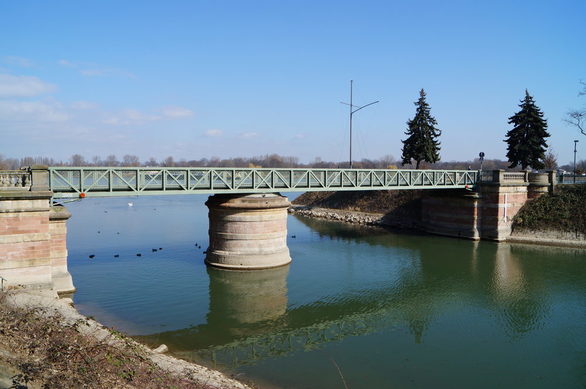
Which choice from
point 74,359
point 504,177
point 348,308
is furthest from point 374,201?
point 74,359

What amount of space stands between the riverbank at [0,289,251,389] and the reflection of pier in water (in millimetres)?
2419

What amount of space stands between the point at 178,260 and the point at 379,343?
Result: 15.5 meters

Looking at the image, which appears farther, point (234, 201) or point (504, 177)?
point (504, 177)

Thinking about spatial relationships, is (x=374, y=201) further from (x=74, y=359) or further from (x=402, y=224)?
(x=74, y=359)

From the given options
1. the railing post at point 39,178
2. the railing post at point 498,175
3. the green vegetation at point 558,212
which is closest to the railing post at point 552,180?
the green vegetation at point 558,212

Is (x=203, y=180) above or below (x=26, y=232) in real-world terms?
above

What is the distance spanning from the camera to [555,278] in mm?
25297

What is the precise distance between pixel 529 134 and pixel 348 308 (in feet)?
109

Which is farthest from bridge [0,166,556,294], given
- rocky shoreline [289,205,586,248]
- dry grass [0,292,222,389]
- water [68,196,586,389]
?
dry grass [0,292,222,389]

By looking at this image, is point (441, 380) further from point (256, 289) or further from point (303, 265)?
point (303, 265)

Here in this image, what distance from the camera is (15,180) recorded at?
17.5 m

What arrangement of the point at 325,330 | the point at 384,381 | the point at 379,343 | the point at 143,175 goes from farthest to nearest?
the point at 143,175 → the point at 325,330 → the point at 379,343 → the point at 384,381

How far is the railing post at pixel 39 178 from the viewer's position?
17.3 metres

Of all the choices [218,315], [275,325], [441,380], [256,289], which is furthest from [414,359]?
[256,289]
